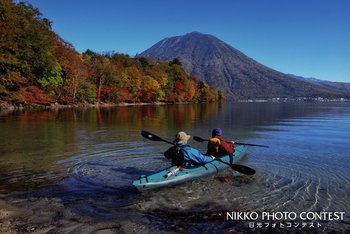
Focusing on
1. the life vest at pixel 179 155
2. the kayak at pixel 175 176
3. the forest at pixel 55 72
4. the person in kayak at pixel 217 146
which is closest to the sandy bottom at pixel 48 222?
the kayak at pixel 175 176

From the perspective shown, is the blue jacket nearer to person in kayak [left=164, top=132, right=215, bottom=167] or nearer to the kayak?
person in kayak [left=164, top=132, right=215, bottom=167]

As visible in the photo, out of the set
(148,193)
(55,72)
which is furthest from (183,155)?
(55,72)

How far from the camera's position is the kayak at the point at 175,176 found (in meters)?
9.13

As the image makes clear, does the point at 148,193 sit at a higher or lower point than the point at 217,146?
lower

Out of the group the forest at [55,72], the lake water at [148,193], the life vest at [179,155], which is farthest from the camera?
the forest at [55,72]

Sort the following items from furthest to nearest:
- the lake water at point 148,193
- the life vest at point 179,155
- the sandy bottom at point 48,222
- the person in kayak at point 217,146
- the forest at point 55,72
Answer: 1. the forest at point 55,72
2. the person in kayak at point 217,146
3. the life vest at point 179,155
4. the lake water at point 148,193
5. the sandy bottom at point 48,222

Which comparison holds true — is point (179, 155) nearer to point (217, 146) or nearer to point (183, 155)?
point (183, 155)

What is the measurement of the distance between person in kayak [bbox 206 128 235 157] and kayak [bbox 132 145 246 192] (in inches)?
28.6

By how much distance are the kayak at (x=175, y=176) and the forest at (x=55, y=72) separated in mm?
39269

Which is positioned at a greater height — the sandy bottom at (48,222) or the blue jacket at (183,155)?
the blue jacket at (183,155)

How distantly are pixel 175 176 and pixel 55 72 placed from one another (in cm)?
5242

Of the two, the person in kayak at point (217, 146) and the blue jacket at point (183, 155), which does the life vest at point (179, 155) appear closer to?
the blue jacket at point (183, 155)

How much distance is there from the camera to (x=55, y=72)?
189 feet

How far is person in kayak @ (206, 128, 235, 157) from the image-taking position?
1237 cm
